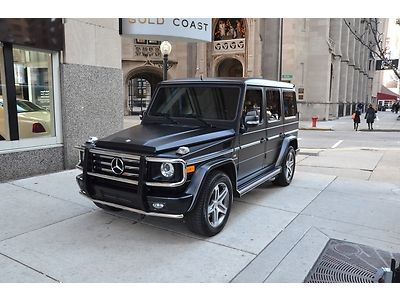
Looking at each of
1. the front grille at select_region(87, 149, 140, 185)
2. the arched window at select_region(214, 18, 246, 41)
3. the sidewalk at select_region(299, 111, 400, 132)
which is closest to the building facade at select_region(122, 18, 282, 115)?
the arched window at select_region(214, 18, 246, 41)

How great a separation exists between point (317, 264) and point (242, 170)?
1.83 metres

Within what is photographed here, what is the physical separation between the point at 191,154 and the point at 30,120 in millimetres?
4851

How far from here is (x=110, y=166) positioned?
442cm

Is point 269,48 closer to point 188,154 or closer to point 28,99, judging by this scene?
point 28,99

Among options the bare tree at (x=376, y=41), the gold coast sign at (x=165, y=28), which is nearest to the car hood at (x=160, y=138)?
the gold coast sign at (x=165, y=28)

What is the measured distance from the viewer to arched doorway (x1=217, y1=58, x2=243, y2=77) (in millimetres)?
35031

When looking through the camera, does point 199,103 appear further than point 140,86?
No

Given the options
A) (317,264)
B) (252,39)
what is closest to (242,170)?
(317,264)

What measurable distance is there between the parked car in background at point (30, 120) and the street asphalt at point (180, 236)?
113 centimetres

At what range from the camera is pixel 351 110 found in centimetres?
4434

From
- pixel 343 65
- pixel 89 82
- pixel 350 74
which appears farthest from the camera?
pixel 350 74

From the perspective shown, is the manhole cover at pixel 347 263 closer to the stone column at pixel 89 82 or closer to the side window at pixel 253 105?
the side window at pixel 253 105

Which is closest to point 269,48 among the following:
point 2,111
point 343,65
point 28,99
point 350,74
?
point 343,65
